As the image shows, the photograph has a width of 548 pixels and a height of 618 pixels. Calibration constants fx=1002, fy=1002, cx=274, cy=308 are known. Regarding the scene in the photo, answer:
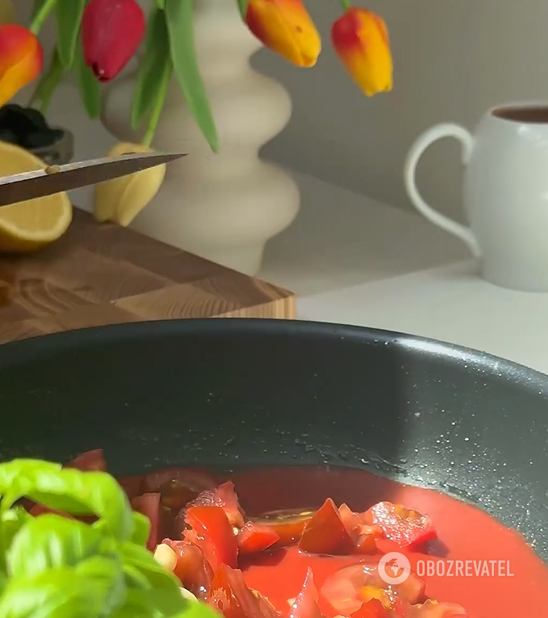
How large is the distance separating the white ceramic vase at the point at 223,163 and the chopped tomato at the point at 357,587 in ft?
1.42

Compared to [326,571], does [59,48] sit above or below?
above

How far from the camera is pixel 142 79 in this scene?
0.82 metres

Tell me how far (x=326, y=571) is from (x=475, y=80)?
2.15 ft

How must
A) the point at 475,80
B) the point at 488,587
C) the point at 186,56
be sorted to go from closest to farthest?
the point at 488,587
the point at 186,56
the point at 475,80

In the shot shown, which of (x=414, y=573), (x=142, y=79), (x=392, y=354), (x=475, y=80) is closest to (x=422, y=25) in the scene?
(x=475, y=80)

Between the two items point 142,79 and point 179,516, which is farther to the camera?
point 142,79

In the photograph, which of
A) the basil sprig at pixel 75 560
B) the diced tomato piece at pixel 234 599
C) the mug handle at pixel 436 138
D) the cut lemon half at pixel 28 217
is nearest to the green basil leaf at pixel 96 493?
the basil sprig at pixel 75 560

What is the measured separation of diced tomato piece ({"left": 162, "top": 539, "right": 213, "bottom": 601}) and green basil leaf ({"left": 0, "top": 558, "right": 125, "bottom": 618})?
0.93ft

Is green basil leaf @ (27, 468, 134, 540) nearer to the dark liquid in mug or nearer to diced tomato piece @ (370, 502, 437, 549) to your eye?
diced tomato piece @ (370, 502, 437, 549)

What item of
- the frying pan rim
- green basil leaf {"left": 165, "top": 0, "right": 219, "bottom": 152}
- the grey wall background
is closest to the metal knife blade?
the frying pan rim

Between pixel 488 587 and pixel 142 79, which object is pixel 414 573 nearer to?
pixel 488 587

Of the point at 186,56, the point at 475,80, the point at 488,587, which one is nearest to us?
the point at 488,587

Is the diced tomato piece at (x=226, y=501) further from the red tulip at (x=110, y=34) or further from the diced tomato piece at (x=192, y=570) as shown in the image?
the red tulip at (x=110, y=34)

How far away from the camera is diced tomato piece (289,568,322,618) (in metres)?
0.46
